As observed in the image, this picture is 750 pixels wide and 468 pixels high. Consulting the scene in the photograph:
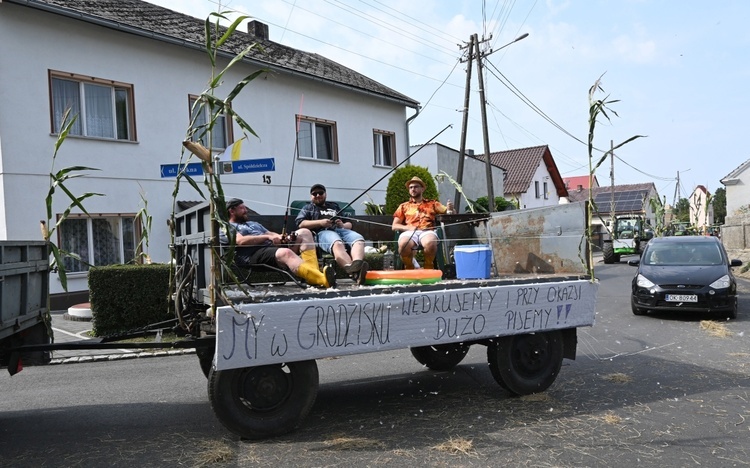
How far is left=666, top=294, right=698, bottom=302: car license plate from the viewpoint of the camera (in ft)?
34.4

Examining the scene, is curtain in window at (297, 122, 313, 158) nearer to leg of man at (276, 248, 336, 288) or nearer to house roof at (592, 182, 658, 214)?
leg of man at (276, 248, 336, 288)

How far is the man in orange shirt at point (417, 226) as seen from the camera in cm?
686

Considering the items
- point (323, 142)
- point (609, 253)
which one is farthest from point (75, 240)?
point (609, 253)

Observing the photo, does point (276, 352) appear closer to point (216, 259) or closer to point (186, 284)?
point (216, 259)

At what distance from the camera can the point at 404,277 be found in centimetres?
552

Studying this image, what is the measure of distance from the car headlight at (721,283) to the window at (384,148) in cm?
1235

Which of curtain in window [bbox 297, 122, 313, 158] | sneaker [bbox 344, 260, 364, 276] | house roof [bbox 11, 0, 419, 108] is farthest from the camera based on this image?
curtain in window [bbox 297, 122, 313, 158]

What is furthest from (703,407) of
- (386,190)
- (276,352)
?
(386,190)

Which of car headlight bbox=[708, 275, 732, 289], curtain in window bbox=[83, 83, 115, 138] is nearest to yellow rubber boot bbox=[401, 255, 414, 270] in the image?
car headlight bbox=[708, 275, 732, 289]

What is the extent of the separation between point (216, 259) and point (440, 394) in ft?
8.99

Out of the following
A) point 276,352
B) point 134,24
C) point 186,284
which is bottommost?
point 276,352

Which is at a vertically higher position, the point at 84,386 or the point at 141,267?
the point at 141,267

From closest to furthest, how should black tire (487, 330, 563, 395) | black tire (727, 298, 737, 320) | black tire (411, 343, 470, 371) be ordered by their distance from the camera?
black tire (487, 330, 563, 395)
black tire (411, 343, 470, 371)
black tire (727, 298, 737, 320)

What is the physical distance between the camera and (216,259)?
15.0 ft
